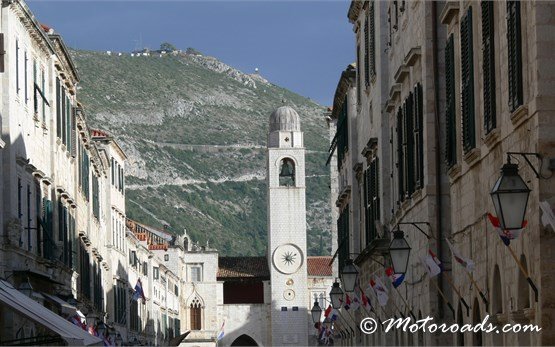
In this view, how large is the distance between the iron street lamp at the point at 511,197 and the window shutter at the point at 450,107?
35.2ft

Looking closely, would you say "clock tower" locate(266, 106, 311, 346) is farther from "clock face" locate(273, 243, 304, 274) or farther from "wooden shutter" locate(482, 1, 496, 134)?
"wooden shutter" locate(482, 1, 496, 134)

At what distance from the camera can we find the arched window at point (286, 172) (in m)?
146

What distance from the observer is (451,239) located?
30156 mm

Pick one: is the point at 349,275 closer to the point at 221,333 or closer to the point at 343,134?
the point at 343,134

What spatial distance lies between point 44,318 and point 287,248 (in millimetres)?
116499

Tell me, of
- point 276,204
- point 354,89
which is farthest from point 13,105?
point 276,204

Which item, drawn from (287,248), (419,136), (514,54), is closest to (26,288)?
(419,136)

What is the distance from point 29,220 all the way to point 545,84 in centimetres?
2462

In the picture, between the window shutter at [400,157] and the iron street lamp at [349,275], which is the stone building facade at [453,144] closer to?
the window shutter at [400,157]

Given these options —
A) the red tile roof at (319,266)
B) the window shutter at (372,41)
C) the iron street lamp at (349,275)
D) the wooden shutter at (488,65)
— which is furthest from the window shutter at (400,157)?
the red tile roof at (319,266)

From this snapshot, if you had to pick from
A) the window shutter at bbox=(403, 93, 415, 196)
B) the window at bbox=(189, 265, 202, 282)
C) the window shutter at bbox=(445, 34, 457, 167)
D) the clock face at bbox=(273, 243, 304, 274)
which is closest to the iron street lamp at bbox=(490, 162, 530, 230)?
the window shutter at bbox=(445, 34, 457, 167)

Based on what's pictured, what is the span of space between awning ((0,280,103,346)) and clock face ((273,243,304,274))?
370 ft

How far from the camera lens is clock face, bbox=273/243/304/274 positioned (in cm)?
14512

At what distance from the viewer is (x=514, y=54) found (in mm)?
21828
